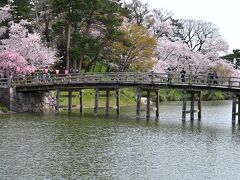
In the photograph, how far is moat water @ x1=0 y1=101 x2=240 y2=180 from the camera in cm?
2178

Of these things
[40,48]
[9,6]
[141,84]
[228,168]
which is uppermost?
[9,6]

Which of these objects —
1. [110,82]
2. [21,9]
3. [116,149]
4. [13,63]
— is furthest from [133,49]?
[116,149]

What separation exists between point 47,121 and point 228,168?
20386 millimetres

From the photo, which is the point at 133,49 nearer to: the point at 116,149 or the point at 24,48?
the point at 24,48

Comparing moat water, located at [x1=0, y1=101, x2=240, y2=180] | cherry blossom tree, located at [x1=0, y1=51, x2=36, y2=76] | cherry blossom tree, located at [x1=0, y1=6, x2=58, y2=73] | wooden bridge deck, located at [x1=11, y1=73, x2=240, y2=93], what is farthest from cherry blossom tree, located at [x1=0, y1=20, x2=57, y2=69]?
moat water, located at [x1=0, y1=101, x2=240, y2=180]

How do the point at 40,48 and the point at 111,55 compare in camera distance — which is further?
the point at 111,55

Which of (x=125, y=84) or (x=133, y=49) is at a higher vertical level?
(x=133, y=49)

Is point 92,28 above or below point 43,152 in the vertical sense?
above

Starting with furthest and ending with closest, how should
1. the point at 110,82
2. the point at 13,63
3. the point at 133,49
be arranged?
the point at 133,49
the point at 13,63
the point at 110,82

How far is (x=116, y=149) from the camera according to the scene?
27.2m

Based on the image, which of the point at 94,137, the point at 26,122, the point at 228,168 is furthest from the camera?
the point at 26,122

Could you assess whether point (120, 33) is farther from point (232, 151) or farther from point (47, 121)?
point (232, 151)

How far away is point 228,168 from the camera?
2284cm

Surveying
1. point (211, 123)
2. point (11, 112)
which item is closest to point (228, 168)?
point (211, 123)
